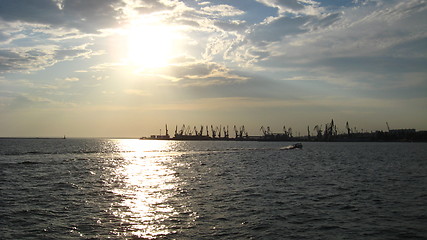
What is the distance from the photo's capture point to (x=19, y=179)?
43312 mm

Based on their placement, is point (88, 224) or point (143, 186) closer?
point (88, 224)

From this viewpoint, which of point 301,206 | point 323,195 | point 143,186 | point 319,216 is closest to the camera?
point 319,216

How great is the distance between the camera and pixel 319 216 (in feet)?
80.3

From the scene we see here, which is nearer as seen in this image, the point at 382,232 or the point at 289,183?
the point at 382,232

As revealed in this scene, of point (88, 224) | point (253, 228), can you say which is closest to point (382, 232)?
point (253, 228)

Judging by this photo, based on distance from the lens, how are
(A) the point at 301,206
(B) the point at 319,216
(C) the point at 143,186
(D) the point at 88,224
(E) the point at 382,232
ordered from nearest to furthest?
(E) the point at 382,232
(D) the point at 88,224
(B) the point at 319,216
(A) the point at 301,206
(C) the point at 143,186

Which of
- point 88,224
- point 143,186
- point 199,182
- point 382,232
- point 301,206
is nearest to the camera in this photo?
point 382,232

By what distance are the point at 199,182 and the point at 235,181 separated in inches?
173

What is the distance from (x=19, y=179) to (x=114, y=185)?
12.5 m

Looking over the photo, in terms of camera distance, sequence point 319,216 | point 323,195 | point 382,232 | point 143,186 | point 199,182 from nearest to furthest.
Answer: point 382,232 < point 319,216 < point 323,195 < point 143,186 < point 199,182

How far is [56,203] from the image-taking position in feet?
94.9

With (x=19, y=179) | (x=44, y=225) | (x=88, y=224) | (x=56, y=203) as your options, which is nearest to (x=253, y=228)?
(x=88, y=224)

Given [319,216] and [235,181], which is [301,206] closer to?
[319,216]

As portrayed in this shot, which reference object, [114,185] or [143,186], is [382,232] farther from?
[114,185]
